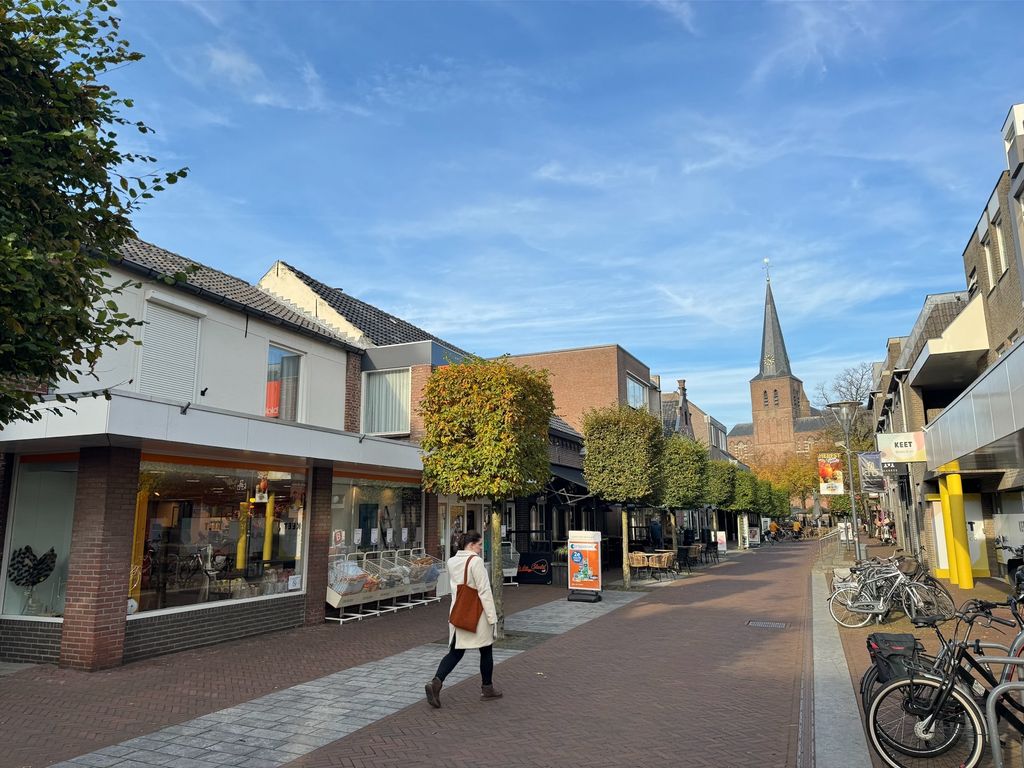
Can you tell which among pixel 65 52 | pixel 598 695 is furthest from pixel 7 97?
pixel 598 695

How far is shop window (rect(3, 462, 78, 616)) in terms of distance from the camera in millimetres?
9383

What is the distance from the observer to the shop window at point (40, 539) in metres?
9.38

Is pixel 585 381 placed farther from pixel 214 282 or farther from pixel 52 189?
pixel 52 189

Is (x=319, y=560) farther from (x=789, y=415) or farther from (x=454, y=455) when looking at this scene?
(x=789, y=415)

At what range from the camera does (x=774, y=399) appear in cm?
10950

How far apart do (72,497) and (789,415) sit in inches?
4294

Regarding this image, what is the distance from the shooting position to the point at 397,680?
8250 mm

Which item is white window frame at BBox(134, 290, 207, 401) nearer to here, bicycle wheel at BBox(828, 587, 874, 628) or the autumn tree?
bicycle wheel at BBox(828, 587, 874, 628)

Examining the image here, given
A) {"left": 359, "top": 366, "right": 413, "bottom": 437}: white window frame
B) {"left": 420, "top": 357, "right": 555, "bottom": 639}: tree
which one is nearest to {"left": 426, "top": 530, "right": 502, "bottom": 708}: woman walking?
{"left": 420, "top": 357, "right": 555, "bottom": 639}: tree

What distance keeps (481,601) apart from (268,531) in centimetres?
615

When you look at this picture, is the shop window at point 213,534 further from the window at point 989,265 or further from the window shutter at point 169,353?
the window at point 989,265

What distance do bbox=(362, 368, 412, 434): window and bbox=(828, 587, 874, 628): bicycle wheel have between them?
10.4 m

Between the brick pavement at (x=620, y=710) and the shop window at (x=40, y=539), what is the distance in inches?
225

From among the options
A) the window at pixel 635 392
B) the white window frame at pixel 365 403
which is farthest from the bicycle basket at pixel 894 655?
the window at pixel 635 392
